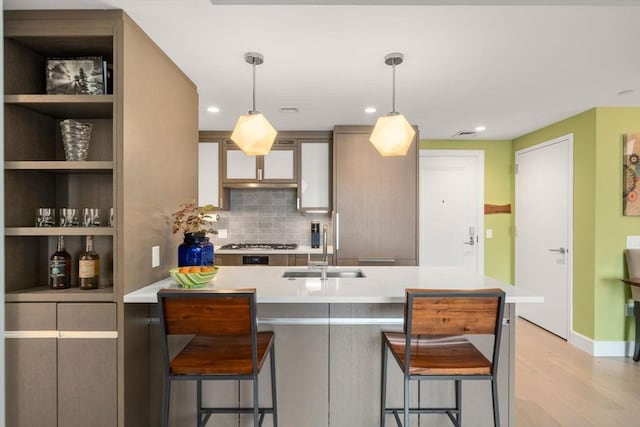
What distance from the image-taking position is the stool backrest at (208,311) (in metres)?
1.41

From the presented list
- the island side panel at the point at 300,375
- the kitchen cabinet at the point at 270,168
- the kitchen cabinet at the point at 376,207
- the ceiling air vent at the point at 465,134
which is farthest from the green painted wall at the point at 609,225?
the kitchen cabinet at the point at 270,168

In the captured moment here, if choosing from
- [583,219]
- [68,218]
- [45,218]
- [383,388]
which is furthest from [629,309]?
[45,218]

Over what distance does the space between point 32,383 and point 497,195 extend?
4971mm

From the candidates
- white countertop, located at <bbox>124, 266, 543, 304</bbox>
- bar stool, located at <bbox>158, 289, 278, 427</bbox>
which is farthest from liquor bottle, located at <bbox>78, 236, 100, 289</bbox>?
bar stool, located at <bbox>158, 289, 278, 427</bbox>

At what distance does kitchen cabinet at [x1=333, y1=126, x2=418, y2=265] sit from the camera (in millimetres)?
3832

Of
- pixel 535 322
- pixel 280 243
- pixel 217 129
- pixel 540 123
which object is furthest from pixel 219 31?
pixel 535 322

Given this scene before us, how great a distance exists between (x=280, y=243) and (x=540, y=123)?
3320 millimetres

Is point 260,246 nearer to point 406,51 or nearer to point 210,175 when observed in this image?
point 210,175

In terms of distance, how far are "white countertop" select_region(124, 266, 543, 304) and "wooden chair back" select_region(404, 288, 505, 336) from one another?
247 mm

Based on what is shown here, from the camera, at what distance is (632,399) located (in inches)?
A: 97.9

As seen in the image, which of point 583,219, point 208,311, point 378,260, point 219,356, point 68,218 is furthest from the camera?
point 378,260

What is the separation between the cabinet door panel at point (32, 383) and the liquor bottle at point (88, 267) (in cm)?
29

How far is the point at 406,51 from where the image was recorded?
2143 mm

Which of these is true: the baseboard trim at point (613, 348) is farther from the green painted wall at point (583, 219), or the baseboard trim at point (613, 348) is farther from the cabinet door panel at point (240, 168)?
the cabinet door panel at point (240, 168)
